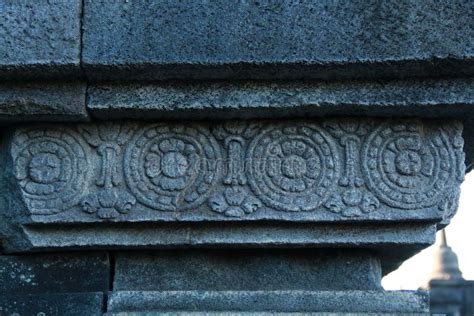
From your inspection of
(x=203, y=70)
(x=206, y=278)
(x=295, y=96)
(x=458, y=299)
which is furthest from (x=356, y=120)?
(x=458, y=299)

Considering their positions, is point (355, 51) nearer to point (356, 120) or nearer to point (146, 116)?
point (356, 120)

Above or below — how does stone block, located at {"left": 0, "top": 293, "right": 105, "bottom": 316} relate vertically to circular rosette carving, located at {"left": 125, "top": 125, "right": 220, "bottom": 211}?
below

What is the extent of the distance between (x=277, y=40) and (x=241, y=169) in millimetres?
414

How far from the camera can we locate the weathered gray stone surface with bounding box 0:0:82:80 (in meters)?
2.46

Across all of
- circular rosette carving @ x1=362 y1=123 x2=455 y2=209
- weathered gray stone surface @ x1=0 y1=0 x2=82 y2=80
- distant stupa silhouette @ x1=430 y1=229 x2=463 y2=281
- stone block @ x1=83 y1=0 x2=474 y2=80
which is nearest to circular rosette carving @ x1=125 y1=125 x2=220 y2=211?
stone block @ x1=83 y1=0 x2=474 y2=80

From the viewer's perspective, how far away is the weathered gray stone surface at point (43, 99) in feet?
8.25

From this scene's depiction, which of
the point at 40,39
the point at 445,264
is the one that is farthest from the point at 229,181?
the point at 445,264

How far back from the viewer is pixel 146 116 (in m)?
2.59

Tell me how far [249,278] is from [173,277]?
0.79 feet

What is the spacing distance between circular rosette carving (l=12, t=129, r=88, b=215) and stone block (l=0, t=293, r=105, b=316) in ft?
0.87

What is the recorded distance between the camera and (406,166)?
8.45 feet

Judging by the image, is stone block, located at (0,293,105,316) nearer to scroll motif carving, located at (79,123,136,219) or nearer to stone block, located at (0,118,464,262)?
stone block, located at (0,118,464,262)

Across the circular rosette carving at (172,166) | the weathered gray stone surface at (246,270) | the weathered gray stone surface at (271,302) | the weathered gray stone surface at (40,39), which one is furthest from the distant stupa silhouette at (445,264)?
the weathered gray stone surface at (40,39)

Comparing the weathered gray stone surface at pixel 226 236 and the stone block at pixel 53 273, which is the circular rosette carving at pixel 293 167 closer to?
the weathered gray stone surface at pixel 226 236
